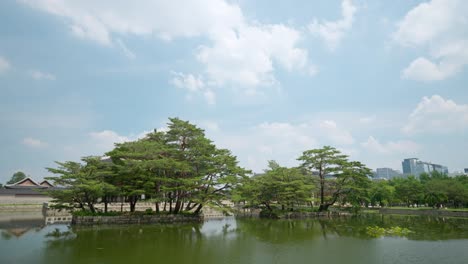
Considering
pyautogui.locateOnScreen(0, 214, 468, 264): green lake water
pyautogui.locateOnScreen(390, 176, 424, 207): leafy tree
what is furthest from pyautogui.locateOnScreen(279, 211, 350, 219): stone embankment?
pyautogui.locateOnScreen(390, 176, 424, 207): leafy tree

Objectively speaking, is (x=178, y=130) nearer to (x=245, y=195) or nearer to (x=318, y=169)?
(x=245, y=195)

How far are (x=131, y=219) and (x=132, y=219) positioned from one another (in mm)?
75

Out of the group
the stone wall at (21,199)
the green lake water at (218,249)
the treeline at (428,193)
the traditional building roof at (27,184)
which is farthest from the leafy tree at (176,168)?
the traditional building roof at (27,184)

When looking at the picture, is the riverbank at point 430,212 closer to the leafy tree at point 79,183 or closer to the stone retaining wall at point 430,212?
the stone retaining wall at point 430,212

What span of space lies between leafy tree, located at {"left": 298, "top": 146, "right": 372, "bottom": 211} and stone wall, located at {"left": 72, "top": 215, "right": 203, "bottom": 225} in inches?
616

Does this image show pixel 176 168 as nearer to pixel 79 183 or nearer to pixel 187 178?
pixel 187 178

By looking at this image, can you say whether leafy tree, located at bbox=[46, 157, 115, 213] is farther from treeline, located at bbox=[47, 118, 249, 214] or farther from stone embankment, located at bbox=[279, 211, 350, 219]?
stone embankment, located at bbox=[279, 211, 350, 219]

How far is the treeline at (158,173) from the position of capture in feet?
70.0

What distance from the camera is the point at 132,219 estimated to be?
23.1 m

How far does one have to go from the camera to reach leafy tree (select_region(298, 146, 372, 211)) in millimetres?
32688

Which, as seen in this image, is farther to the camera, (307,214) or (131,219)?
(307,214)

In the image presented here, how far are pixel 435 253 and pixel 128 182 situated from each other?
20.7m

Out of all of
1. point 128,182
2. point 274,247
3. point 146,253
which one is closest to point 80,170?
point 128,182

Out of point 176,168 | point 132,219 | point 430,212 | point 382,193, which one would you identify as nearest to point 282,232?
point 176,168
